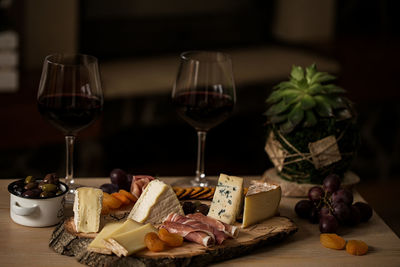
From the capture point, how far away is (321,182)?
59.8 inches

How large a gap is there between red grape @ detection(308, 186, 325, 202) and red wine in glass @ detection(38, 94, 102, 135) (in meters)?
0.47

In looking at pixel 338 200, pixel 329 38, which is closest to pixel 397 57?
pixel 329 38

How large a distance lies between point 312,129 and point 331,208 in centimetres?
22

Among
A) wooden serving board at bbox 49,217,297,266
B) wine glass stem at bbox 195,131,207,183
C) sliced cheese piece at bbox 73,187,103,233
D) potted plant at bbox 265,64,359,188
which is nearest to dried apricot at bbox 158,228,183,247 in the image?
wooden serving board at bbox 49,217,297,266

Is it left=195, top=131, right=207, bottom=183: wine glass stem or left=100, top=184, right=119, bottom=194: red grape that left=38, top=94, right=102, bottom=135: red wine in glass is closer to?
left=100, top=184, right=119, bottom=194: red grape

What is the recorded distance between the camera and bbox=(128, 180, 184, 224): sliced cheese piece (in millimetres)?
1227

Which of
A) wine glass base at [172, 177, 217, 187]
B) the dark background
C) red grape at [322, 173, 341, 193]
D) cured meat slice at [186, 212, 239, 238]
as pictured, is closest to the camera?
cured meat slice at [186, 212, 239, 238]

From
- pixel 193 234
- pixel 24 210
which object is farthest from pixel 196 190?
pixel 24 210

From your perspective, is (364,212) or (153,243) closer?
(153,243)

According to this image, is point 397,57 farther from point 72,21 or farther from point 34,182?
point 34,182

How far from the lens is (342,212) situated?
51.4 inches

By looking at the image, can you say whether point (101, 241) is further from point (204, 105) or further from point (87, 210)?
point (204, 105)

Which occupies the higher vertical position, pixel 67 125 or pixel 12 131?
pixel 67 125

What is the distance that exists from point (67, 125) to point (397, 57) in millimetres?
2585
